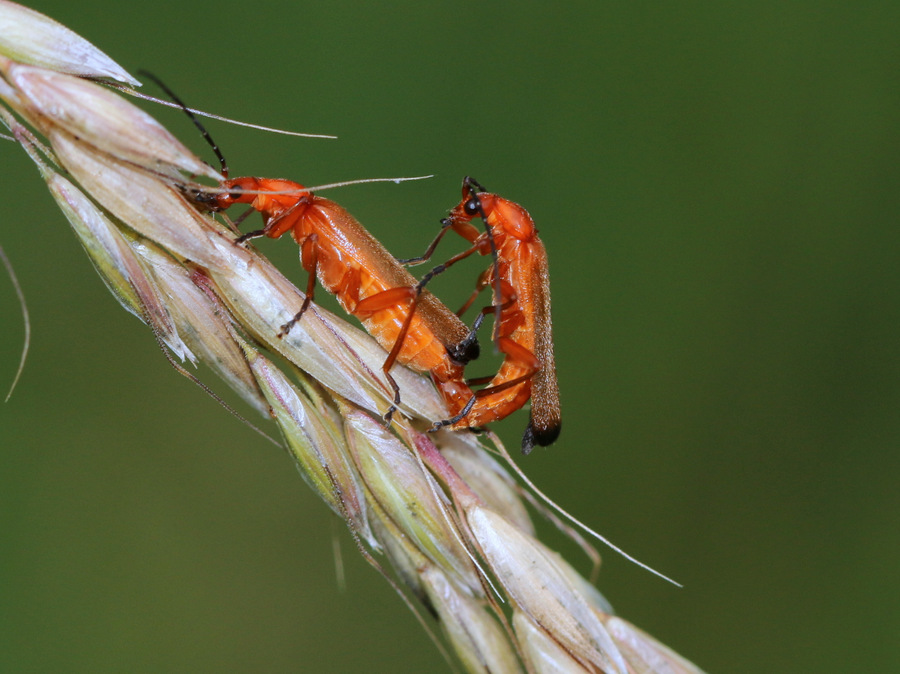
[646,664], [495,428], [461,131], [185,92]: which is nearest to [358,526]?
[646,664]

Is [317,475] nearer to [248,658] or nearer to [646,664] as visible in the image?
[646,664]

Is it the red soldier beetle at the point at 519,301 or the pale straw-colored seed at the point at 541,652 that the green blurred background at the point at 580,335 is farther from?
the pale straw-colored seed at the point at 541,652

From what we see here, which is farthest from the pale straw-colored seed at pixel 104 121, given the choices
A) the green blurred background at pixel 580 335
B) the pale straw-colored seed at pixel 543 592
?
the green blurred background at pixel 580 335

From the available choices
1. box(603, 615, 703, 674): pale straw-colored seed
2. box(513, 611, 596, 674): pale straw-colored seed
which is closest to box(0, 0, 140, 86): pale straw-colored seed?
box(513, 611, 596, 674): pale straw-colored seed

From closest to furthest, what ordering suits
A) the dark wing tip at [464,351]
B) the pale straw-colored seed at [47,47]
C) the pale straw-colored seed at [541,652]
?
1. the pale straw-colored seed at [47,47]
2. the pale straw-colored seed at [541,652]
3. the dark wing tip at [464,351]

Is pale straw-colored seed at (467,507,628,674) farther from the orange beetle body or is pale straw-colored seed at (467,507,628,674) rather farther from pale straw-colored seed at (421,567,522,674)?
the orange beetle body

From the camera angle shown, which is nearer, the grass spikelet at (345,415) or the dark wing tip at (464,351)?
the grass spikelet at (345,415)

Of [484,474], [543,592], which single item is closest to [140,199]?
[484,474]
